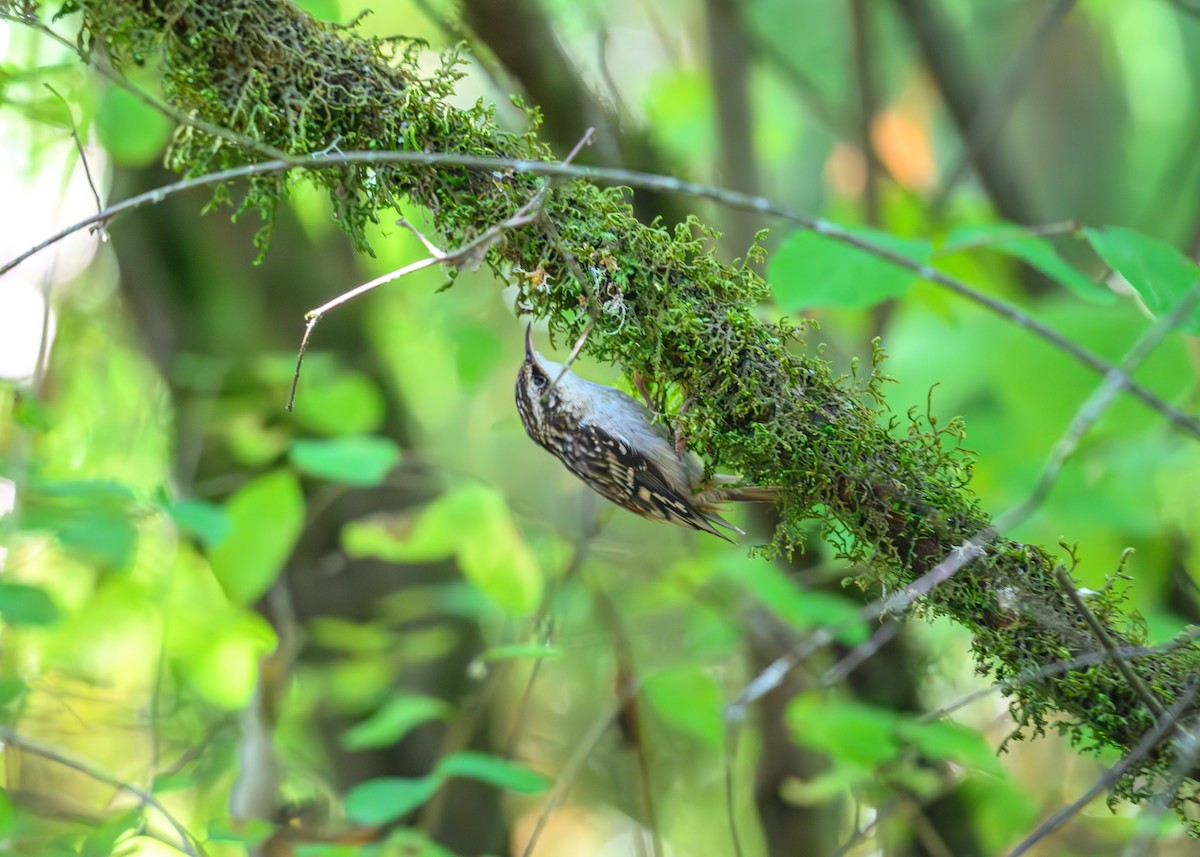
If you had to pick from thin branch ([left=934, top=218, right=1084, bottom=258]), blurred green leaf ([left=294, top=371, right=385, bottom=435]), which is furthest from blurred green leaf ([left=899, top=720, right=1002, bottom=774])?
blurred green leaf ([left=294, top=371, right=385, bottom=435])

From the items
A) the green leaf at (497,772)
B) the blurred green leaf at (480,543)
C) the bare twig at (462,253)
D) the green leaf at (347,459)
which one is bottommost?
the green leaf at (497,772)

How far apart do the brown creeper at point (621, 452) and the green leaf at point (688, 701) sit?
2.36 ft

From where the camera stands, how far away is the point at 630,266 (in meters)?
2.06

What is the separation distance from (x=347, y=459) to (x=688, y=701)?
157cm

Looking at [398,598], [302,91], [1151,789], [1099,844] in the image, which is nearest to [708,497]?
[1151,789]

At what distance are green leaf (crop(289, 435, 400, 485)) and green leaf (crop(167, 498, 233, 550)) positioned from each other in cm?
36

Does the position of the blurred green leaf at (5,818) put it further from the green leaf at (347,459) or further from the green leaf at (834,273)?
the green leaf at (834,273)

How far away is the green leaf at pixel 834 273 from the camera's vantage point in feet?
7.63

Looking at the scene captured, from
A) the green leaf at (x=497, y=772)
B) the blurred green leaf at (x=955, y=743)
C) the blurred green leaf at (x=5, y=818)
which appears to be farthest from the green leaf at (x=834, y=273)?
the blurred green leaf at (x=5, y=818)

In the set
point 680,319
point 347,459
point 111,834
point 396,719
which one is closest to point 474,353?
point 347,459

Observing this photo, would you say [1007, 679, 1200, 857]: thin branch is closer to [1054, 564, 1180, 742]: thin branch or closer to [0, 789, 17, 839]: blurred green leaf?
[1054, 564, 1180, 742]: thin branch

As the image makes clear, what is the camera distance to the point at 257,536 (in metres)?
3.37

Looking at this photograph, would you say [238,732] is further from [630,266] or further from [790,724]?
[630,266]

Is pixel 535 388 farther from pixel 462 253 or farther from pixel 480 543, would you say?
pixel 462 253
